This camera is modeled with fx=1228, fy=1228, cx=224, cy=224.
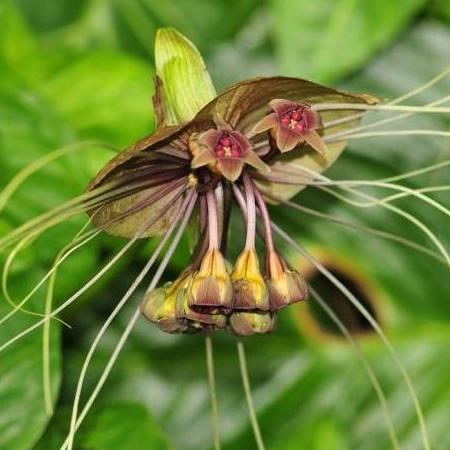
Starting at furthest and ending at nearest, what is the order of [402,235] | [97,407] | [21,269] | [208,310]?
[402,235], [97,407], [21,269], [208,310]

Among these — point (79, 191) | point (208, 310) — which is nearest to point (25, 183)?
point (79, 191)

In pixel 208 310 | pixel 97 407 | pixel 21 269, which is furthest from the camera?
pixel 97 407

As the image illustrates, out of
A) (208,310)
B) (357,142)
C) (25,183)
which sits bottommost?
(208,310)

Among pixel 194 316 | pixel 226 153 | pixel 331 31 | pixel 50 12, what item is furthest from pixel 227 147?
pixel 50 12

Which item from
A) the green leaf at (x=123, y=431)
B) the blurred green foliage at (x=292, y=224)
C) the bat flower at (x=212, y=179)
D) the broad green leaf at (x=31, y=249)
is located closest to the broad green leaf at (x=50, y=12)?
the blurred green foliage at (x=292, y=224)

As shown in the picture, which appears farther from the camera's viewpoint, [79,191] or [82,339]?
[82,339]

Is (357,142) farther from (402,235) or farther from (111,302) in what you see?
(111,302)

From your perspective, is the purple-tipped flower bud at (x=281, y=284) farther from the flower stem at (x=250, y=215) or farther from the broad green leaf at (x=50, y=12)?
the broad green leaf at (x=50, y=12)
